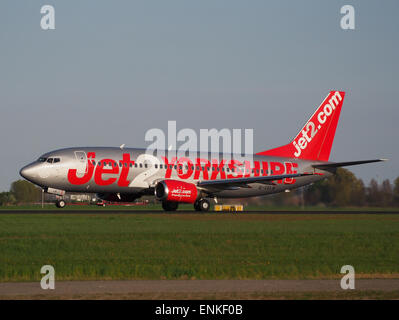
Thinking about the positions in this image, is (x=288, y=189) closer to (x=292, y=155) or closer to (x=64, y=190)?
(x=292, y=155)

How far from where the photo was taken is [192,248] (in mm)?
28031

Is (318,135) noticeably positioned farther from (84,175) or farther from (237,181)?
(84,175)

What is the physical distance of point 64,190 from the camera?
51.9 meters

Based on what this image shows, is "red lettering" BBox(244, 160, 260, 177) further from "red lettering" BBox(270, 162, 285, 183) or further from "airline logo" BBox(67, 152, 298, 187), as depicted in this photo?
"red lettering" BBox(270, 162, 285, 183)

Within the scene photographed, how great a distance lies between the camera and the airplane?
5116cm

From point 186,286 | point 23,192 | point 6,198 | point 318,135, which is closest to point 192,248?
point 186,286

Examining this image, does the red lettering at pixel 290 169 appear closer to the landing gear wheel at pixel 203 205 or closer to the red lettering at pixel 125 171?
the landing gear wheel at pixel 203 205

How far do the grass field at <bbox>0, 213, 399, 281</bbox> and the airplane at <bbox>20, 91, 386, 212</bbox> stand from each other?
7784mm

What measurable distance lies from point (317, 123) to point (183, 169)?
50.5 ft

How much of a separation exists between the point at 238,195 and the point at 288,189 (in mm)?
5539

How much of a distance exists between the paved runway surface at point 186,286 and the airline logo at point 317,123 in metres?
45.0

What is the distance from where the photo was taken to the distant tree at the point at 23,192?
111m

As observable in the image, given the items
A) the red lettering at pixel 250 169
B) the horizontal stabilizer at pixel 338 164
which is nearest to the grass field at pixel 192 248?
the horizontal stabilizer at pixel 338 164
